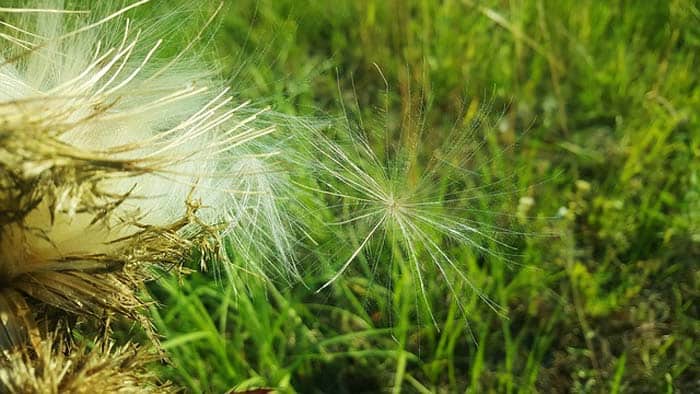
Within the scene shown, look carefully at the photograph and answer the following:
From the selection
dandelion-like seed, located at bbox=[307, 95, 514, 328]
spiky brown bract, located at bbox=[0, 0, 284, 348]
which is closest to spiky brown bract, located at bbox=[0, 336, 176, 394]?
spiky brown bract, located at bbox=[0, 0, 284, 348]

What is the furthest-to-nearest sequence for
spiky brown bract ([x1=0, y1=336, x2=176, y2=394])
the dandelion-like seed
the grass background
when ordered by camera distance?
the grass background < the dandelion-like seed < spiky brown bract ([x1=0, y1=336, x2=176, y2=394])

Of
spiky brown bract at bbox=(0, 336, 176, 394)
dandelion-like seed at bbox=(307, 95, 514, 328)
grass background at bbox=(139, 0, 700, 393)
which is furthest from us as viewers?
grass background at bbox=(139, 0, 700, 393)

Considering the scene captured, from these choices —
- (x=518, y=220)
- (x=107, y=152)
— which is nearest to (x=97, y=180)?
(x=107, y=152)

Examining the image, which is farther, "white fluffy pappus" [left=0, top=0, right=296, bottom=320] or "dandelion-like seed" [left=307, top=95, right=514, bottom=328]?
"dandelion-like seed" [left=307, top=95, right=514, bottom=328]

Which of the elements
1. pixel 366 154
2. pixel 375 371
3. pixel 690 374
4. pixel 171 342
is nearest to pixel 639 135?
pixel 690 374

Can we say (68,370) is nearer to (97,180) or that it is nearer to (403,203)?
(97,180)

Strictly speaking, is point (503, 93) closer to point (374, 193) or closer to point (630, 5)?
point (630, 5)

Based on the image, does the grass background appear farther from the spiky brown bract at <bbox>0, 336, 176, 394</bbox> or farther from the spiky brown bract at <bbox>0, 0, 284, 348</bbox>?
the spiky brown bract at <bbox>0, 336, 176, 394</bbox>

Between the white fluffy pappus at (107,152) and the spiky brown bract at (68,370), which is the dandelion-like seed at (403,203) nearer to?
the white fluffy pappus at (107,152)
